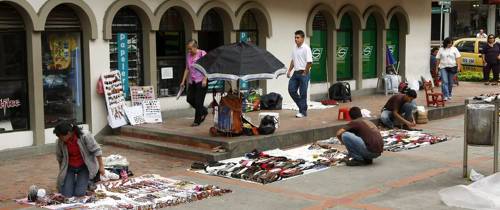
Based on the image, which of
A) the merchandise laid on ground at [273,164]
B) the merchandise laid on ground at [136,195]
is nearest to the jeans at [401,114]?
the merchandise laid on ground at [273,164]

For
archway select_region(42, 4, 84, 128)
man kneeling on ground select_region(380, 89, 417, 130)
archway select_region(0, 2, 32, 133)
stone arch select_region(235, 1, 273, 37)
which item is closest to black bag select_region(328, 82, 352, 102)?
stone arch select_region(235, 1, 273, 37)

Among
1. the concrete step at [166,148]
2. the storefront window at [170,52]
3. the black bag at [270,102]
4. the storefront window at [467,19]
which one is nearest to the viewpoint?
the concrete step at [166,148]

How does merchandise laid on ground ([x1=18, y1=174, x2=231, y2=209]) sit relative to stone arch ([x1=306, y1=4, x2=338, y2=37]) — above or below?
below

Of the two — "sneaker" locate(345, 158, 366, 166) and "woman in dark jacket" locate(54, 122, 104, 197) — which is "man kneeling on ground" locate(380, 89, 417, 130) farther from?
"woman in dark jacket" locate(54, 122, 104, 197)

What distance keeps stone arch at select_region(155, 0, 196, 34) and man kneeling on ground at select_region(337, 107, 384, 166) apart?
5.06 meters

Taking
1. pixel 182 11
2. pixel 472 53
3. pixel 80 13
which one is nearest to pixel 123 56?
pixel 80 13

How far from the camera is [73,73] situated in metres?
13.2

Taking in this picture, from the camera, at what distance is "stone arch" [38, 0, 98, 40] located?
482 inches

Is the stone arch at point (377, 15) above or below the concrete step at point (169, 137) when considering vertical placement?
above

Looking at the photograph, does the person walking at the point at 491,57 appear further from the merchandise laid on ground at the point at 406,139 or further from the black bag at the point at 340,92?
the merchandise laid on ground at the point at 406,139

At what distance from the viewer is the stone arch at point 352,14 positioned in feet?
61.8

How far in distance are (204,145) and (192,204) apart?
10.6 feet

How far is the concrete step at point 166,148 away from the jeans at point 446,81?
8.44 m

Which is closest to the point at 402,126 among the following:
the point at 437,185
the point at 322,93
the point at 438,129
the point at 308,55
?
the point at 438,129
